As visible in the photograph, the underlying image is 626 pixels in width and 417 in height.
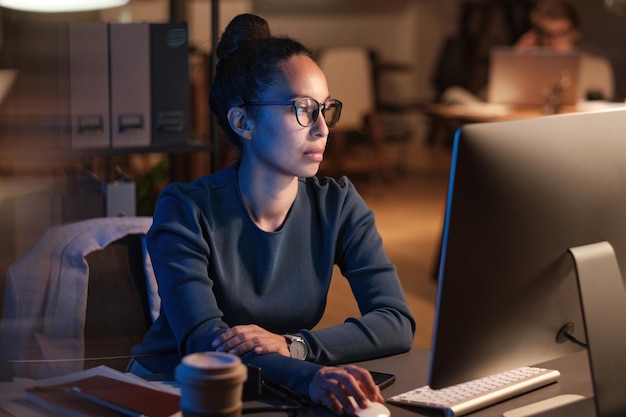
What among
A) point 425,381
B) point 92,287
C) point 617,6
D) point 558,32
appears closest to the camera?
point 425,381

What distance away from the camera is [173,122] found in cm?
312

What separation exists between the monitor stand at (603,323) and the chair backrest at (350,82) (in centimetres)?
577

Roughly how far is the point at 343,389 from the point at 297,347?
0.86 ft

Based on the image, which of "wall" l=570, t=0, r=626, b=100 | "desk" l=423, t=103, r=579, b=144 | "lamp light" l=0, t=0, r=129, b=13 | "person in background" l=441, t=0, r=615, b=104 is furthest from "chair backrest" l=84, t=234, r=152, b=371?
"wall" l=570, t=0, r=626, b=100

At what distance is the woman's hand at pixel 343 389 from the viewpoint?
1398 mm

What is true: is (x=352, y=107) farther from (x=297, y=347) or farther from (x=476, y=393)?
(x=476, y=393)

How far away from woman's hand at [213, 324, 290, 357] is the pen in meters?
0.26

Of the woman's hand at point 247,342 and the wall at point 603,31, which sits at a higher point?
the wall at point 603,31

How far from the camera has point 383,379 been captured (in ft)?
5.12

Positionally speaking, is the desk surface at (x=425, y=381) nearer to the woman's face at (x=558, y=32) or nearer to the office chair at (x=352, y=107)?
the woman's face at (x=558, y=32)

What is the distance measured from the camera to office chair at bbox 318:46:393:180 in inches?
285

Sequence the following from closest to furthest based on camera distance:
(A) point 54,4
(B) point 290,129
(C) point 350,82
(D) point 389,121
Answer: (B) point 290,129 → (A) point 54,4 → (C) point 350,82 → (D) point 389,121

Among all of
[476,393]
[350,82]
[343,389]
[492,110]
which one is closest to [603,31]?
[350,82]

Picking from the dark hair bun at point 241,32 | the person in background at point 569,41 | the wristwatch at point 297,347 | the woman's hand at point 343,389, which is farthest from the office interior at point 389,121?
the woman's hand at point 343,389
